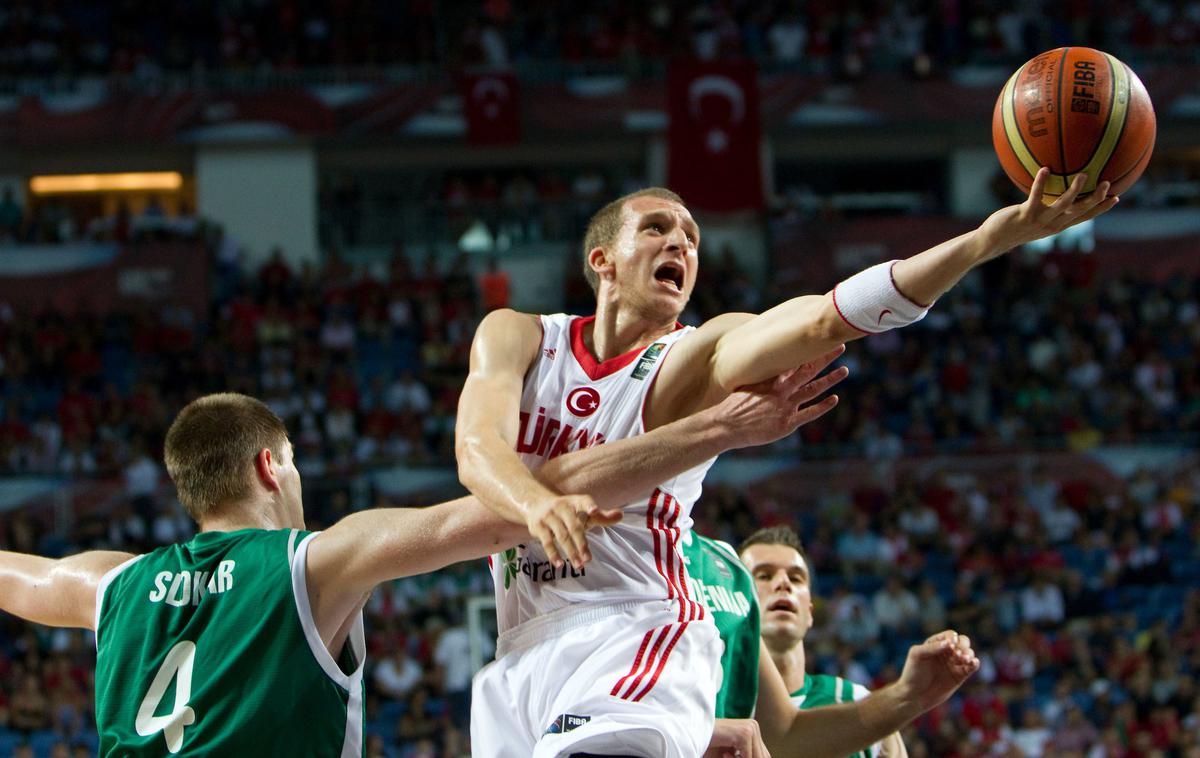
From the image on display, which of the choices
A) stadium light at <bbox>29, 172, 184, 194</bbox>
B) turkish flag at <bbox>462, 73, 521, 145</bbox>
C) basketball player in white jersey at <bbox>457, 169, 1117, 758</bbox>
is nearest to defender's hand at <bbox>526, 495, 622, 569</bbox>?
basketball player in white jersey at <bbox>457, 169, 1117, 758</bbox>

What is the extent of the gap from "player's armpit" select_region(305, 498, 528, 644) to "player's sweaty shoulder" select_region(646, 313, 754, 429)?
3.53ft

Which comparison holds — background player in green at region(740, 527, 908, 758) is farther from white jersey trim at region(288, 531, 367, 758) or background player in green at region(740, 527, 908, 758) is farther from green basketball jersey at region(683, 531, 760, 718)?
white jersey trim at region(288, 531, 367, 758)

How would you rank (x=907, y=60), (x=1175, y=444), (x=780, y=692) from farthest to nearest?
(x=907, y=60), (x=1175, y=444), (x=780, y=692)

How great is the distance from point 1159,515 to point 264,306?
13.2 m

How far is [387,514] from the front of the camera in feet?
12.4

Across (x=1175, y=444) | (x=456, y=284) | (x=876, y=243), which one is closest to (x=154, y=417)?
(x=456, y=284)

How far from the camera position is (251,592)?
12.7 feet

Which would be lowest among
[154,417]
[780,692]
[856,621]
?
[856,621]

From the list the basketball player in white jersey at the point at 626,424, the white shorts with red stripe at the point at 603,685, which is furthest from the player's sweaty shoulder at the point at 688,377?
the white shorts with red stripe at the point at 603,685

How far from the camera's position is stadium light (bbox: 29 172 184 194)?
92.4ft

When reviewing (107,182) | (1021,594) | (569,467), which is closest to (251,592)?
(569,467)

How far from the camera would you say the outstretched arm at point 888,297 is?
4.17 meters

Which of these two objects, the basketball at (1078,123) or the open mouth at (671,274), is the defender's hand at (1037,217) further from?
the open mouth at (671,274)

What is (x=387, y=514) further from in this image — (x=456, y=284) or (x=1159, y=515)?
(x=456, y=284)
